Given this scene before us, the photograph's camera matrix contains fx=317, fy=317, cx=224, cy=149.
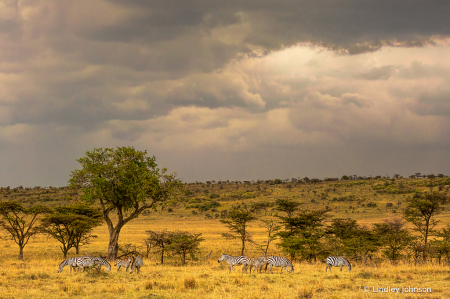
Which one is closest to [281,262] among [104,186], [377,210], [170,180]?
[170,180]

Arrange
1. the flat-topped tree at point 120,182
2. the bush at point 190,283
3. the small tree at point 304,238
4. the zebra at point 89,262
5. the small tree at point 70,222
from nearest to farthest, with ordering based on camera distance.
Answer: the bush at point 190,283, the zebra at point 89,262, the flat-topped tree at point 120,182, the small tree at point 304,238, the small tree at point 70,222

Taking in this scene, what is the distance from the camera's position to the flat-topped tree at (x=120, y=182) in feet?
83.5

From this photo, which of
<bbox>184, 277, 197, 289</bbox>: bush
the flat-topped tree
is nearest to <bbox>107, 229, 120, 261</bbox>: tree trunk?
the flat-topped tree

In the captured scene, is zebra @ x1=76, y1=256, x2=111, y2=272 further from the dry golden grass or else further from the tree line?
the tree line

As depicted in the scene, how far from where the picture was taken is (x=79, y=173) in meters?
25.5

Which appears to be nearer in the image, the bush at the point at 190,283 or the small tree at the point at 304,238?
the bush at the point at 190,283

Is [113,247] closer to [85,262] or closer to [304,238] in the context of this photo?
[85,262]

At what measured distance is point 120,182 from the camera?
84.6 feet

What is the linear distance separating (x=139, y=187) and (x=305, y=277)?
571 inches

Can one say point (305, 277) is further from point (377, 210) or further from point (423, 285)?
point (377, 210)

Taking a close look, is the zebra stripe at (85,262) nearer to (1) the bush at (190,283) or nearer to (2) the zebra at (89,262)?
(2) the zebra at (89,262)

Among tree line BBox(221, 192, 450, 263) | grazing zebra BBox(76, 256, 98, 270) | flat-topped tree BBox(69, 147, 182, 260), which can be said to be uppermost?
flat-topped tree BBox(69, 147, 182, 260)

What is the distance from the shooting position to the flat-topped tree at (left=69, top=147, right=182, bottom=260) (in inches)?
1002

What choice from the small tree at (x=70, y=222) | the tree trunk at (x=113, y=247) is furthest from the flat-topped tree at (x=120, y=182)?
the small tree at (x=70, y=222)
